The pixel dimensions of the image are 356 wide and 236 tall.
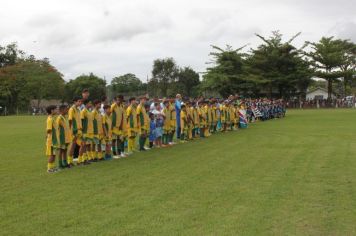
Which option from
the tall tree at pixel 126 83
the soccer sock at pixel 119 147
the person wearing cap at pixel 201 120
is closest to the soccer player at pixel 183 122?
the person wearing cap at pixel 201 120

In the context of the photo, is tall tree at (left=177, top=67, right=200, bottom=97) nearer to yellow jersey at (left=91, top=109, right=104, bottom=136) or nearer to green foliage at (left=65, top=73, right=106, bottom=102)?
green foliage at (left=65, top=73, right=106, bottom=102)

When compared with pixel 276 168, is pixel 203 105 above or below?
above

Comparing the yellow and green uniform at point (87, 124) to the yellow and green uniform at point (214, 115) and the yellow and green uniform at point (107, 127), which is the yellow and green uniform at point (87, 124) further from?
the yellow and green uniform at point (214, 115)

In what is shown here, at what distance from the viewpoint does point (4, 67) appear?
245 ft

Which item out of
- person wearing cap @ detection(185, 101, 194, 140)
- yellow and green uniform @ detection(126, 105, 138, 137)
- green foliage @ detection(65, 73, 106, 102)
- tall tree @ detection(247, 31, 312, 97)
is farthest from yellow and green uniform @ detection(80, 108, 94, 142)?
green foliage @ detection(65, 73, 106, 102)

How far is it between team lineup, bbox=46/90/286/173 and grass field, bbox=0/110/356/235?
641 millimetres

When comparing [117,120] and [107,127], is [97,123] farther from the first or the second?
[117,120]

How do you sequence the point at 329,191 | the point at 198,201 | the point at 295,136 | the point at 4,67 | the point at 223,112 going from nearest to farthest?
the point at 198,201
the point at 329,191
the point at 295,136
the point at 223,112
the point at 4,67

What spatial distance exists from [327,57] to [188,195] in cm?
5276

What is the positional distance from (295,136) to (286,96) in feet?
138

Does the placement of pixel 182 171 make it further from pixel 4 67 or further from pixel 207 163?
pixel 4 67

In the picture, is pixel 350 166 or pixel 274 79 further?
pixel 274 79

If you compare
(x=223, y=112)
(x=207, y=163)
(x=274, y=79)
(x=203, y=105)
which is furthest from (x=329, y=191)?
(x=274, y=79)

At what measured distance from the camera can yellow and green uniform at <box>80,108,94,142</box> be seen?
12.0 meters
